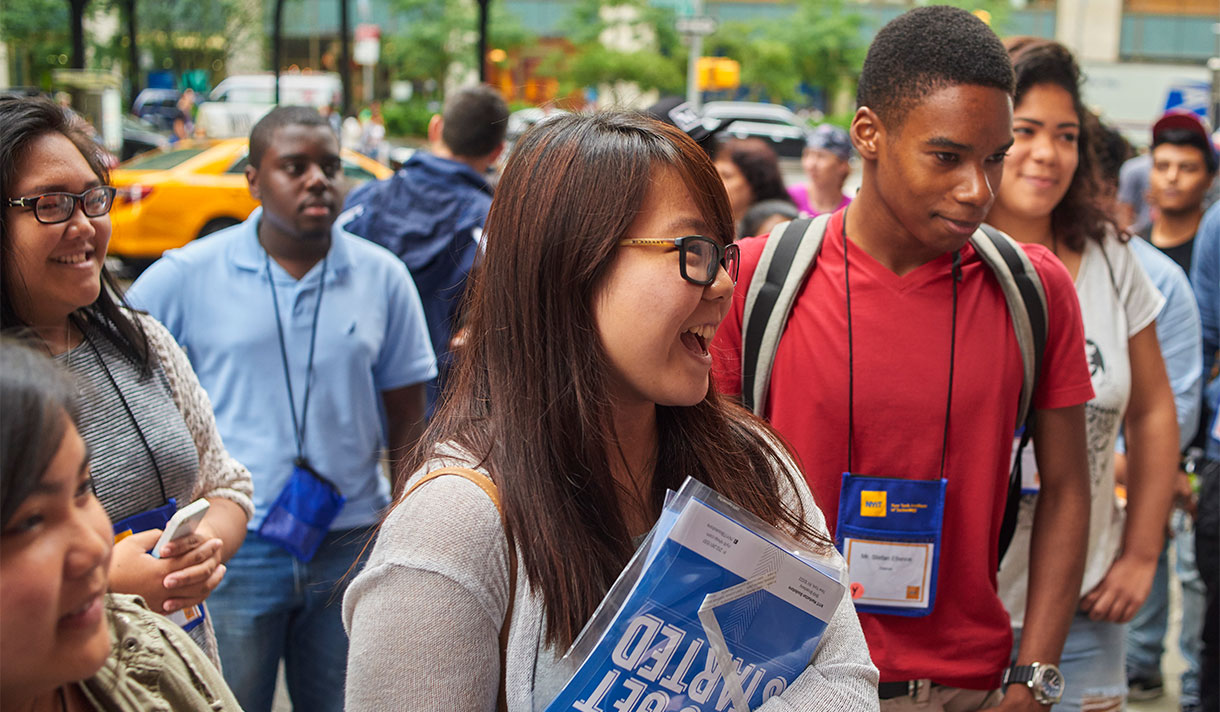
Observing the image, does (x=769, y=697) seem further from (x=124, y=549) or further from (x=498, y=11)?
(x=498, y=11)

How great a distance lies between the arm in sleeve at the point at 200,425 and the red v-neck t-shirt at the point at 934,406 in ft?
3.93

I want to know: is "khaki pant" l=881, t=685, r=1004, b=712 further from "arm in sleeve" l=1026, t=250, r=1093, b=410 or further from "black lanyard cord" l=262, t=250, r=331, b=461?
"black lanyard cord" l=262, t=250, r=331, b=461

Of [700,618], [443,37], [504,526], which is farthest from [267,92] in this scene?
[700,618]

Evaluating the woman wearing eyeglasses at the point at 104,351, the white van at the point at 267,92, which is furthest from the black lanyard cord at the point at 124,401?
the white van at the point at 267,92

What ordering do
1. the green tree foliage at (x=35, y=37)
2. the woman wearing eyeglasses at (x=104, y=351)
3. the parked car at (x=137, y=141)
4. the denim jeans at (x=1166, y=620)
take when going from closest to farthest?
the woman wearing eyeglasses at (x=104, y=351) → the denim jeans at (x=1166, y=620) → the green tree foliage at (x=35, y=37) → the parked car at (x=137, y=141)

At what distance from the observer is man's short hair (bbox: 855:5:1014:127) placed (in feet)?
7.59

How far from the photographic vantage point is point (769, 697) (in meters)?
1.59

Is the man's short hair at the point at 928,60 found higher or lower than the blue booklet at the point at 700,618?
higher

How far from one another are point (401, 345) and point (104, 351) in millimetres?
1426

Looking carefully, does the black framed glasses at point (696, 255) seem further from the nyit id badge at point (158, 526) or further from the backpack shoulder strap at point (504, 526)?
the nyit id badge at point (158, 526)

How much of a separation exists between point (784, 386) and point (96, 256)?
150 centimetres

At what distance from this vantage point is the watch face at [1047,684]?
2.37m

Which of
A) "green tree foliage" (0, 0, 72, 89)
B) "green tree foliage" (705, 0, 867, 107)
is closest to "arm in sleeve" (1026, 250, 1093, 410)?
"green tree foliage" (0, 0, 72, 89)

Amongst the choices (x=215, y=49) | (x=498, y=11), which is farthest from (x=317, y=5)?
(x=215, y=49)
